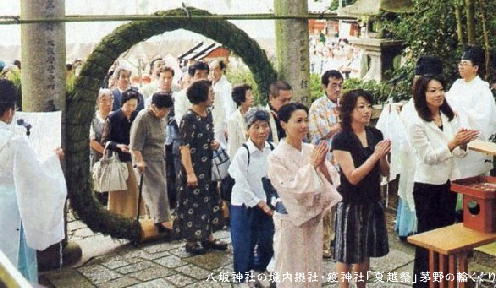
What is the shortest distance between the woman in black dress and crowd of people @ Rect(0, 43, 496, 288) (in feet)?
0.04

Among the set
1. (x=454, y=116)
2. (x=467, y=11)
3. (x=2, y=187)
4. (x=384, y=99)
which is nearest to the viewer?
(x=2, y=187)

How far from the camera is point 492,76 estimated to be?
833 centimetres

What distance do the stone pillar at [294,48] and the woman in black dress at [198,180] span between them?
103cm

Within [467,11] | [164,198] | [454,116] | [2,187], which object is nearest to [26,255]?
[2,187]

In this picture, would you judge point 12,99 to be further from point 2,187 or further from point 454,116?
point 454,116

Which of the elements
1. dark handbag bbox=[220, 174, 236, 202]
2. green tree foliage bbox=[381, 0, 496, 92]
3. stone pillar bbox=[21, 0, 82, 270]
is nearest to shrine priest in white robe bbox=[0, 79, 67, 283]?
stone pillar bbox=[21, 0, 82, 270]

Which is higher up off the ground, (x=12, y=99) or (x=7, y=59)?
(x=7, y=59)

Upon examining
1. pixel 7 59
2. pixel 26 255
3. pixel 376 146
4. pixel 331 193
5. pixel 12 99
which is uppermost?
pixel 7 59

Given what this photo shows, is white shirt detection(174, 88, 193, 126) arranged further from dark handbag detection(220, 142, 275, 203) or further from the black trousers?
the black trousers

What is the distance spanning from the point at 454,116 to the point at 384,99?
4.10 metres

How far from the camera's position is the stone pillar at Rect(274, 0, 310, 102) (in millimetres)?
7039

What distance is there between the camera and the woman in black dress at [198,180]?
6414 millimetres

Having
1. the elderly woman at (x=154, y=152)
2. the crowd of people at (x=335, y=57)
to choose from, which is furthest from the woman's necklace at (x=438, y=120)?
the crowd of people at (x=335, y=57)

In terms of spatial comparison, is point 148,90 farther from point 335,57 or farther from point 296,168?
point 335,57
